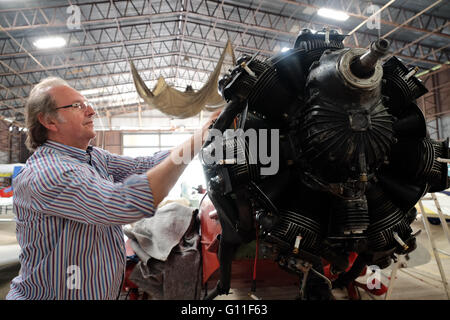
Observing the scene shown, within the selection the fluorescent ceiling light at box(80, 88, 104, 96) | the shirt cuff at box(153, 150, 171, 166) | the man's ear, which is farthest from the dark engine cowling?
the fluorescent ceiling light at box(80, 88, 104, 96)

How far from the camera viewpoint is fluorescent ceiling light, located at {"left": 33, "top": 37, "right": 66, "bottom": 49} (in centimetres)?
1177

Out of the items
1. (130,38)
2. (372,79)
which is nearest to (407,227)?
(372,79)

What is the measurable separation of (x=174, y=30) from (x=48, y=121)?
14.9m

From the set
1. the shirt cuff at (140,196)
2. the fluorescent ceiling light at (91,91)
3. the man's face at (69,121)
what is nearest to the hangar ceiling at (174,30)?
the fluorescent ceiling light at (91,91)

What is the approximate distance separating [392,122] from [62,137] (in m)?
1.50

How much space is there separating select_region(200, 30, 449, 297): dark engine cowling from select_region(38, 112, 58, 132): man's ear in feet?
2.35

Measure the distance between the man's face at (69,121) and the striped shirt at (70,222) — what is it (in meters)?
0.06

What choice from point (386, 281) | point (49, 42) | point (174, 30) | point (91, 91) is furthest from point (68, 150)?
point (91, 91)

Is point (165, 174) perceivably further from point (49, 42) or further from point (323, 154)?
point (49, 42)

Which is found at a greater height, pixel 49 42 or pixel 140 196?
pixel 49 42

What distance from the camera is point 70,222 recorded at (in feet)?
3.98

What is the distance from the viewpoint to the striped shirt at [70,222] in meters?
1.04

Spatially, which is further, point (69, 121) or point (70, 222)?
point (69, 121)
